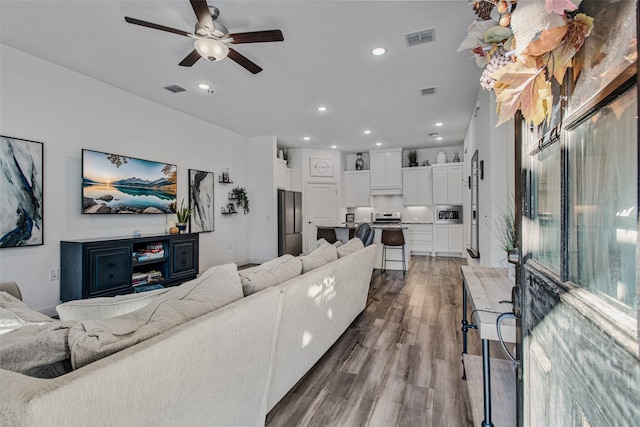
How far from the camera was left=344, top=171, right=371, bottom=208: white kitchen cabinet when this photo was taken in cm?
832

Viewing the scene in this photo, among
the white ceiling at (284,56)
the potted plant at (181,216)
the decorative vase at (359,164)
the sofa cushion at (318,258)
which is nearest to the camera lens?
the sofa cushion at (318,258)

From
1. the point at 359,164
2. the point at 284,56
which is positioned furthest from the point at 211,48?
the point at 359,164

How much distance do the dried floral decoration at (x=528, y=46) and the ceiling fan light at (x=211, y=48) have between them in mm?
2370

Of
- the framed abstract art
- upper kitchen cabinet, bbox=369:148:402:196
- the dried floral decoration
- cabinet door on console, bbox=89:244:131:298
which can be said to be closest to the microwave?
upper kitchen cabinet, bbox=369:148:402:196

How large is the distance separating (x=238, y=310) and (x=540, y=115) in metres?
1.12

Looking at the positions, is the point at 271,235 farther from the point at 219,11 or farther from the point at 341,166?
the point at 219,11

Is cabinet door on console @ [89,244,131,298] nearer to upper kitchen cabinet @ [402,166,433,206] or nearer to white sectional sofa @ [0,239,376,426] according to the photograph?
white sectional sofa @ [0,239,376,426]

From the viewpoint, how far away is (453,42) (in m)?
2.99

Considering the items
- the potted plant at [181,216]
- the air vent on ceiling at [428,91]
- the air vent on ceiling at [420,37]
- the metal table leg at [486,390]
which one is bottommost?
the metal table leg at [486,390]

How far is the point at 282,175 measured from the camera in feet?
23.5

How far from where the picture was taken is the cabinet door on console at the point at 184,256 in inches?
173

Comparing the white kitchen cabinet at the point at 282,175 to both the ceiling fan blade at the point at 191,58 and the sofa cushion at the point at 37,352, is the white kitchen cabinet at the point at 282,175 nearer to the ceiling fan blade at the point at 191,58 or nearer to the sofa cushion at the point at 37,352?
the ceiling fan blade at the point at 191,58

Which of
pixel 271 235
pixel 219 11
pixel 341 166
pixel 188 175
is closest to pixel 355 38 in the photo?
pixel 219 11

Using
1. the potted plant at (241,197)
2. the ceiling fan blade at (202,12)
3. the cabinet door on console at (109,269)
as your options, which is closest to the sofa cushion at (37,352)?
the ceiling fan blade at (202,12)
